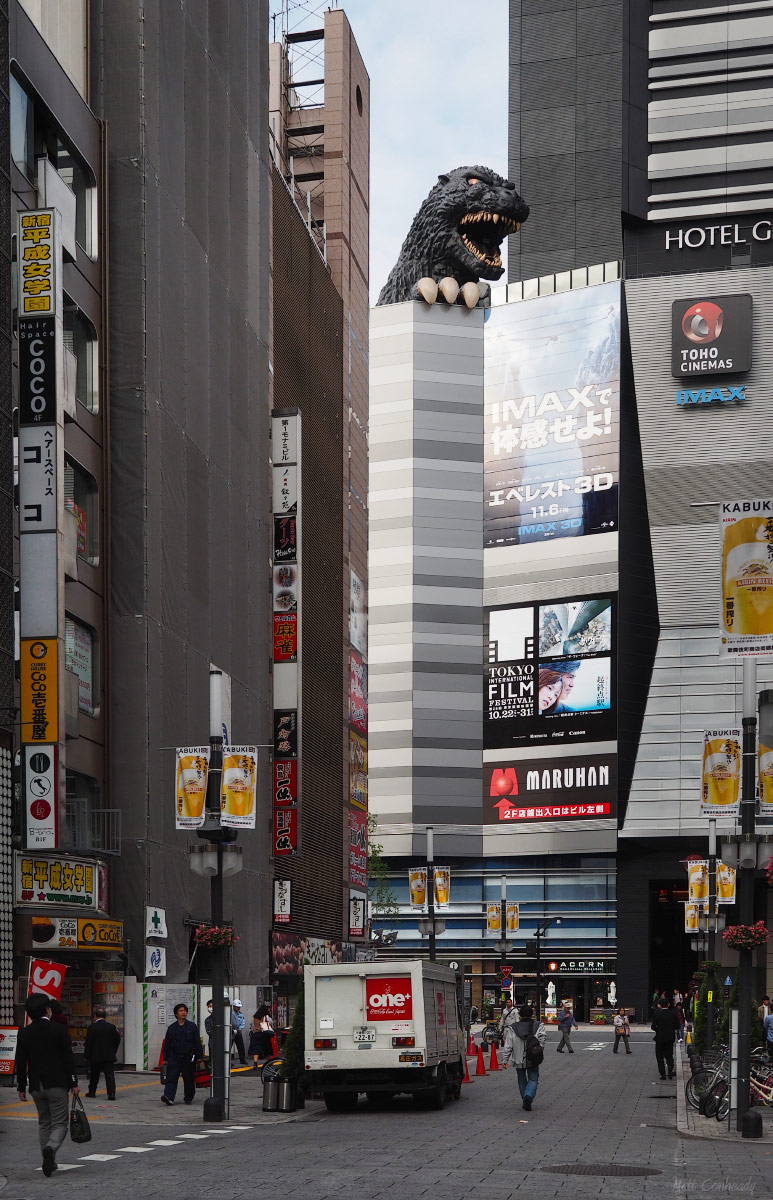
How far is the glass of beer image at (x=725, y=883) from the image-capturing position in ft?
209

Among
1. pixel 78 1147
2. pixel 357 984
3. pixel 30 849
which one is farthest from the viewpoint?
pixel 30 849

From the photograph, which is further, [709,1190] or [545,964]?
[545,964]

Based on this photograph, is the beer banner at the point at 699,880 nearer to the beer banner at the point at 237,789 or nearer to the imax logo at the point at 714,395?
the beer banner at the point at 237,789

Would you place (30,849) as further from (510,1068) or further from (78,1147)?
(510,1068)

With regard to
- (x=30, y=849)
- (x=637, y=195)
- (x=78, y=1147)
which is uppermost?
(x=637, y=195)

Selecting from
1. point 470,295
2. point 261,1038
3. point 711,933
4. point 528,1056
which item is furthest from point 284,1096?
point 470,295

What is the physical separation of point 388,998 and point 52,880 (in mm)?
11529

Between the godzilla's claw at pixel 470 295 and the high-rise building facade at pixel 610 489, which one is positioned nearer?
the high-rise building facade at pixel 610 489

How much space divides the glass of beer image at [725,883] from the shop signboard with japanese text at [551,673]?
49184mm

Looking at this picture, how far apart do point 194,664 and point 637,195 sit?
7815 cm

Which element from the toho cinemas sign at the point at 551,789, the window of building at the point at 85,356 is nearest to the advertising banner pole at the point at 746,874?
the window of building at the point at 85,356

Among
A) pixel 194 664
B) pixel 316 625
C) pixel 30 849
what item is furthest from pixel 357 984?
Answer: pixel 316 625

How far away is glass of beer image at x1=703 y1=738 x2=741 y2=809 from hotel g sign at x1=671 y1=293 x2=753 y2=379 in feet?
273

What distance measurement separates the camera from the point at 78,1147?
77.7 feet
